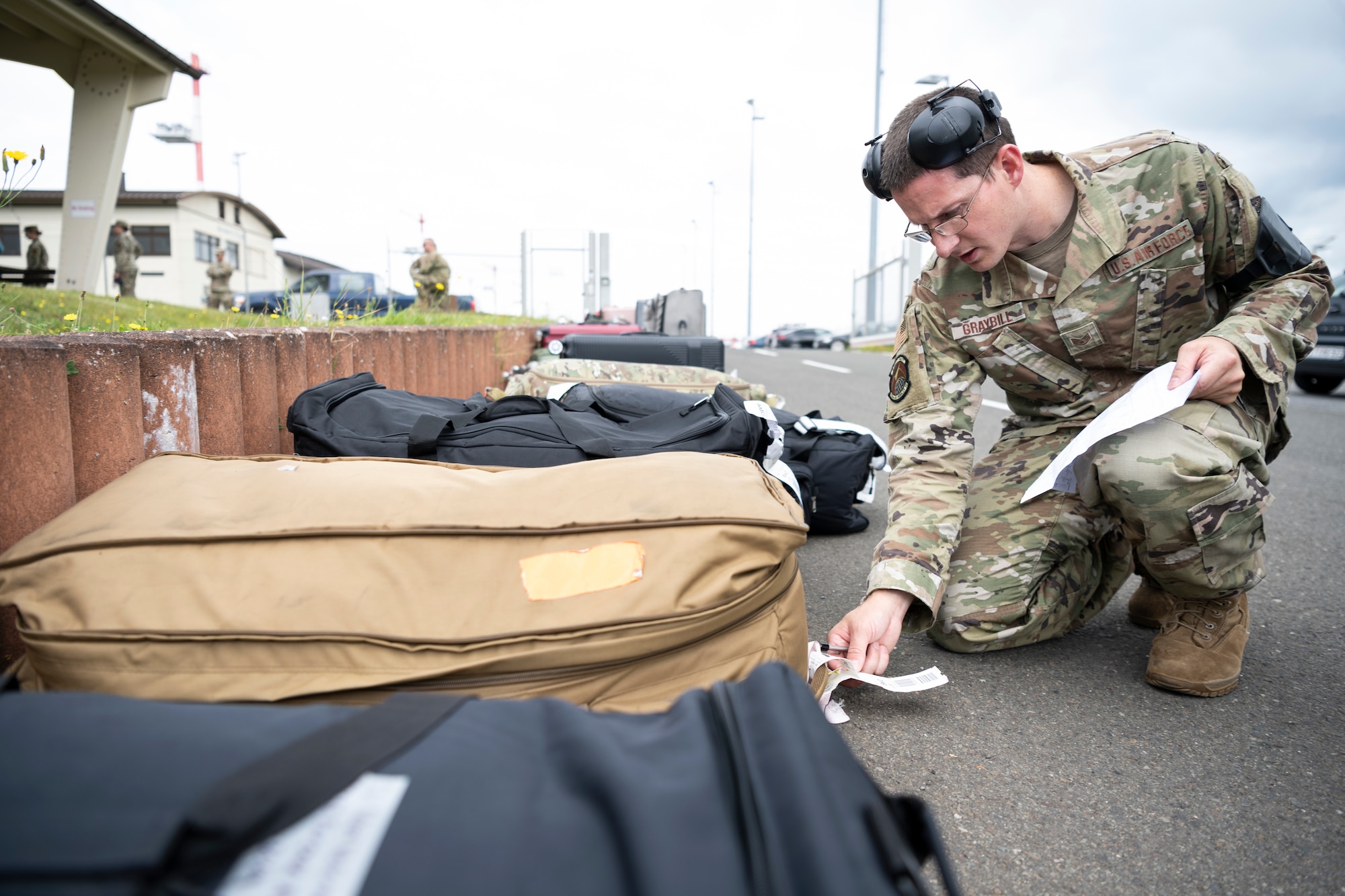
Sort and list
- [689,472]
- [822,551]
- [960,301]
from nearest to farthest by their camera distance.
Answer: [689,472] → [960,301] → [822,551]

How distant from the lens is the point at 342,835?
2.10 ft

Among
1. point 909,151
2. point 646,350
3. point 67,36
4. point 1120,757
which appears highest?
point 67,36

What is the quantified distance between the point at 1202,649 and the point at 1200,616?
0.08m

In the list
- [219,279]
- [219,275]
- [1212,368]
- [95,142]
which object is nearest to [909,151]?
[1212,368]

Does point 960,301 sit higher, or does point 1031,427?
point 960,301

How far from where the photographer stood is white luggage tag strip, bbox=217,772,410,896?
23.6 inches

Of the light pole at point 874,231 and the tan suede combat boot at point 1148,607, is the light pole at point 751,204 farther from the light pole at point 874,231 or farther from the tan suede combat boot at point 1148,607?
the tan suede combat boot at point 1148,607

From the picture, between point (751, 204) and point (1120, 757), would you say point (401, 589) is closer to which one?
point (1120, 757)

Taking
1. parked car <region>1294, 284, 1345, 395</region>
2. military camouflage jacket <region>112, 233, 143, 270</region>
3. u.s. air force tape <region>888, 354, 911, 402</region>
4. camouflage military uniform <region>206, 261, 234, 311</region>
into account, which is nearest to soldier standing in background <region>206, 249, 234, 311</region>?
camouflage military uniform <region>206, 261, 234, 311</region>

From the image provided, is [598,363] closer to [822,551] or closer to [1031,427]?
[822,551]

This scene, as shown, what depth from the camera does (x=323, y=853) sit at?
2.04 ft

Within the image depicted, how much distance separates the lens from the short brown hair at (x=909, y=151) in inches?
70.0

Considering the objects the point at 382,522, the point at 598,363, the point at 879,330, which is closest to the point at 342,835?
the point at 382,522

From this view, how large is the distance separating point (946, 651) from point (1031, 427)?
72 cm
